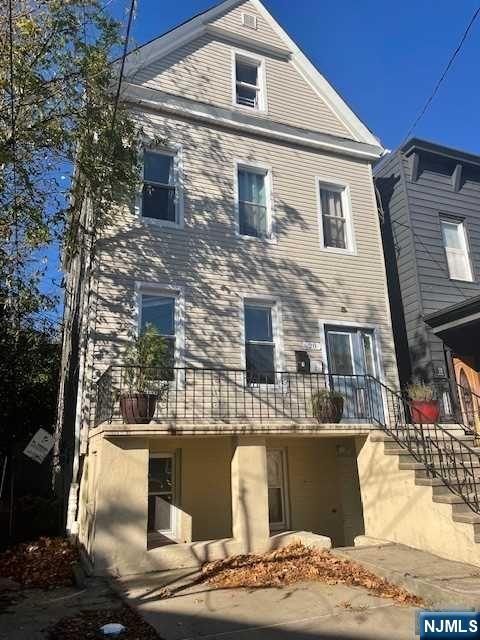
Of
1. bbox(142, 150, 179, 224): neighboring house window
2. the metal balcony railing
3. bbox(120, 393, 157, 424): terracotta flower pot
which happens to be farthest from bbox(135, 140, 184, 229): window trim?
bbox(120, 393, 157, 424): terracotta flower pot

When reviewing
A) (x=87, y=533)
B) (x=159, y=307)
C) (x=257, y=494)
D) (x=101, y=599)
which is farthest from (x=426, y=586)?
(x=159, y=307)

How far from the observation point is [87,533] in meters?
7.39

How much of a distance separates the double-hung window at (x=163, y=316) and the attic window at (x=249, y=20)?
7.64 m

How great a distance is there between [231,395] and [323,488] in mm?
2757

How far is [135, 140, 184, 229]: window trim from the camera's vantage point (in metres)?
9.88

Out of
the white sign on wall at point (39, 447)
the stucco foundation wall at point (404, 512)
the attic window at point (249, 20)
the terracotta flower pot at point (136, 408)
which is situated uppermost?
the attic window at point (249, 20)

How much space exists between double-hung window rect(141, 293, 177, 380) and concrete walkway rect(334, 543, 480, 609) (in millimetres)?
4498

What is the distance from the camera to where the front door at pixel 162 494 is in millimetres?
→ 8555

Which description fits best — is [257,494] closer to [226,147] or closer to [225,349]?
[225,349]

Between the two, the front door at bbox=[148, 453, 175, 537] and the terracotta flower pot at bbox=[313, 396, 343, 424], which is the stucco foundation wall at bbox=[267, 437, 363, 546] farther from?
the front door at bbox=[148, 453, 175, 537]

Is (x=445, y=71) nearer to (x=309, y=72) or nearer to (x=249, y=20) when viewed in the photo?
(x=309, y=72)

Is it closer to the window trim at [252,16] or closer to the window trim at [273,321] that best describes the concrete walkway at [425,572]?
the window trim at [273,321]

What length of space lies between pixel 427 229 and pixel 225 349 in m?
6.58

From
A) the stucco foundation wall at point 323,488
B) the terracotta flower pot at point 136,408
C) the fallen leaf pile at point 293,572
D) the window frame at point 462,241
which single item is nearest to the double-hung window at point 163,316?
the terracotta flower pot at point 136,408
